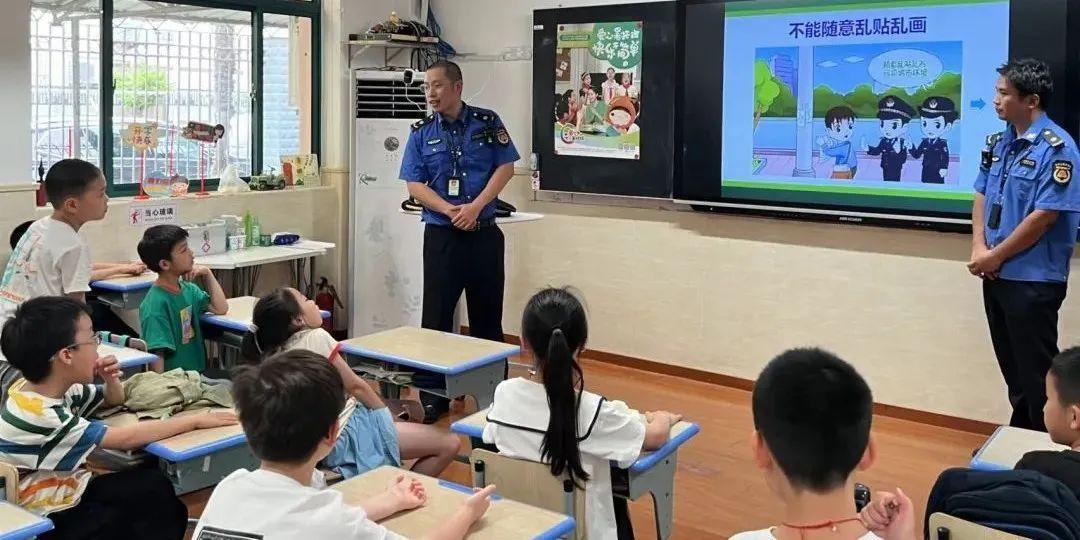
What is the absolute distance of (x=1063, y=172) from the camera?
4.04 m

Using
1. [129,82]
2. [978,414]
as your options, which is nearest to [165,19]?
[129,82]

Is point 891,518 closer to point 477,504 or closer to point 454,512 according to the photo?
point 477,504

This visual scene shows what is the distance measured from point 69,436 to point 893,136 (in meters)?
3.92

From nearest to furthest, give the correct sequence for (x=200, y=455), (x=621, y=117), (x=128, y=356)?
1. (x=200, y=455)
2. (x=128, y=356)
3. (x=621, y=117)

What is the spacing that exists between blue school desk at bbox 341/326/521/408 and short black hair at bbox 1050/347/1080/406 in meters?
1.84

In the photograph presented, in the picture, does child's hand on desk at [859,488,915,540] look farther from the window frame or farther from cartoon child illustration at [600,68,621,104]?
the window frame

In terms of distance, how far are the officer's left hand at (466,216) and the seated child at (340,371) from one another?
1693 mm

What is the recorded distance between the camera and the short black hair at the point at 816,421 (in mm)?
1518

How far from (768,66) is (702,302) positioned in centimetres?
133

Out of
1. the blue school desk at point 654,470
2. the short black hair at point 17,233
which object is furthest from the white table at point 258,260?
the blue school desk at point 654,470

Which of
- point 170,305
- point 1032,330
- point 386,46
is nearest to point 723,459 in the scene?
point 1032,330

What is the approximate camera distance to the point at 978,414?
5012 millimetres

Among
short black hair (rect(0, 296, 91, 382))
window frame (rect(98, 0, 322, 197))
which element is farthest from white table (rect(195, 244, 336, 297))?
short black hair (rect(0, 296, 91, 382))

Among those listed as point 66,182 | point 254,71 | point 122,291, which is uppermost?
point 254,71
